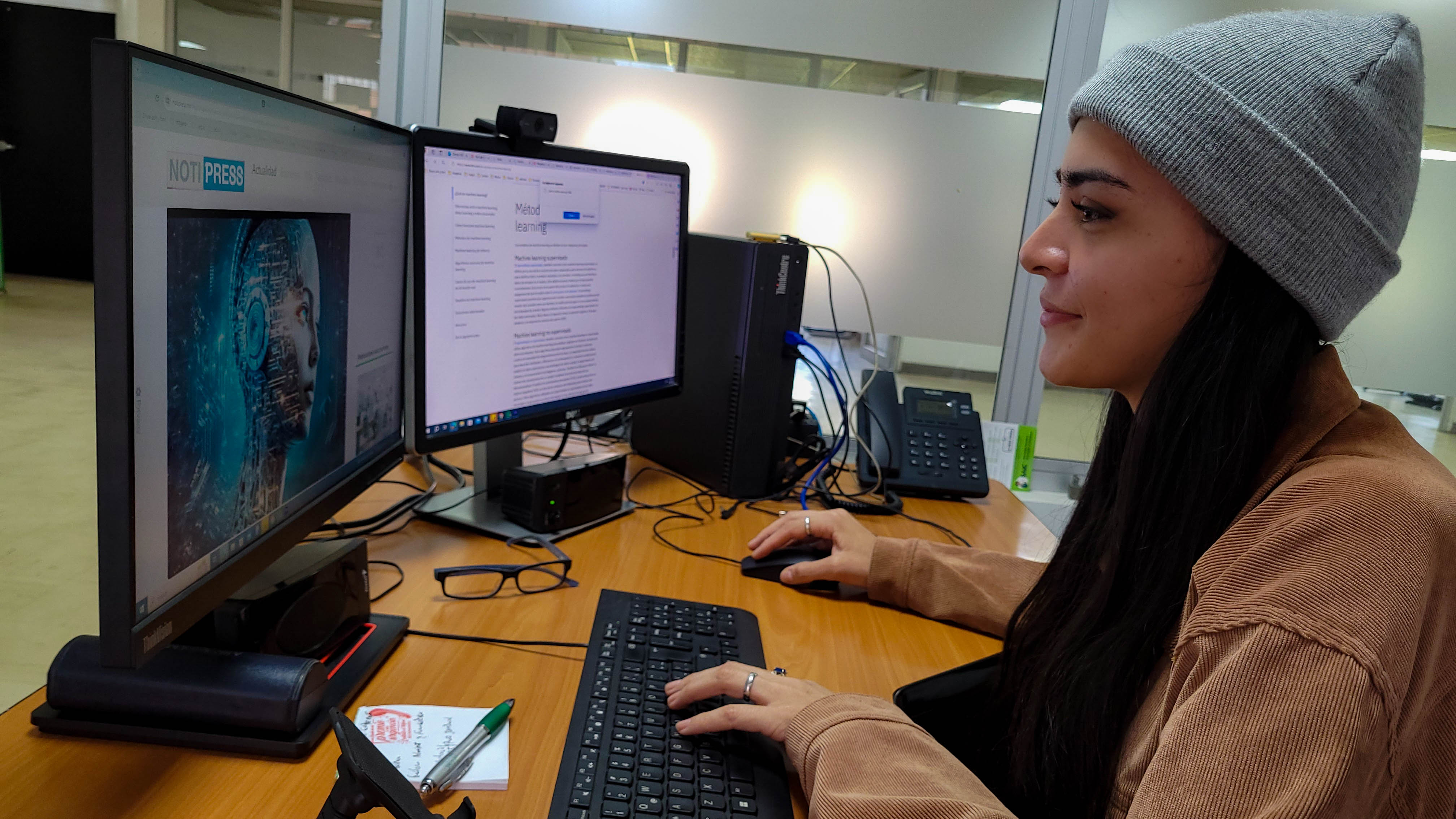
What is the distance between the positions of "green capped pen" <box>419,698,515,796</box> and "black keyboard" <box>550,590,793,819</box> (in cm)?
6

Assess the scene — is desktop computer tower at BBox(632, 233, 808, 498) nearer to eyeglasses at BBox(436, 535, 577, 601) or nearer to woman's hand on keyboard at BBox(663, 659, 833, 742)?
eyeglasses at BBox(436, 535, 577, 601)

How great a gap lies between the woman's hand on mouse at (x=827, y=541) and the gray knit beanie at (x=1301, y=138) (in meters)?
0.61

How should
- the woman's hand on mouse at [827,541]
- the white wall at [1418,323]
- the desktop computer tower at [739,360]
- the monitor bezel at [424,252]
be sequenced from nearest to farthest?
1. the monitor bezel at [424,252]
2. the woman's hand on mouse at [827,541]
3. the desktop computer tower at [739,360]
4. the white wall at [1418,323]

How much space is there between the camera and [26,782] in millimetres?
601

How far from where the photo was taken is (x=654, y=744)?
0.72 meters

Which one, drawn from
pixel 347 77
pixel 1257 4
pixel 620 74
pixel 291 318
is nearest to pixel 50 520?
pixel 347 77

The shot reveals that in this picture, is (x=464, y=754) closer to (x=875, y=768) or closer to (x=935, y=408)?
(x=875, y=768)

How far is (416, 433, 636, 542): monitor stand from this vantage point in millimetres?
1211

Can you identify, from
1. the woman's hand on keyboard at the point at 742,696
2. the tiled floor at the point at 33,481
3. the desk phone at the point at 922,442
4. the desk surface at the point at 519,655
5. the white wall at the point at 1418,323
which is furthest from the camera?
the white wall at the point at 1418,323

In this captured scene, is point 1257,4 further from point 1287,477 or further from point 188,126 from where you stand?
point 188,126

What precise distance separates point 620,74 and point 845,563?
120 centimetres

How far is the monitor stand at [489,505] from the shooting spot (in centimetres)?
121

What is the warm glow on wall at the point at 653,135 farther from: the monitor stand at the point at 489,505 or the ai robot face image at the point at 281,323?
the ai robot face image at the point at 281,323

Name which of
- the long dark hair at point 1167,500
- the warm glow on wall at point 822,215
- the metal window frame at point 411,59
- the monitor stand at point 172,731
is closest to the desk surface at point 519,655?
the monitor stand at point 172,731
